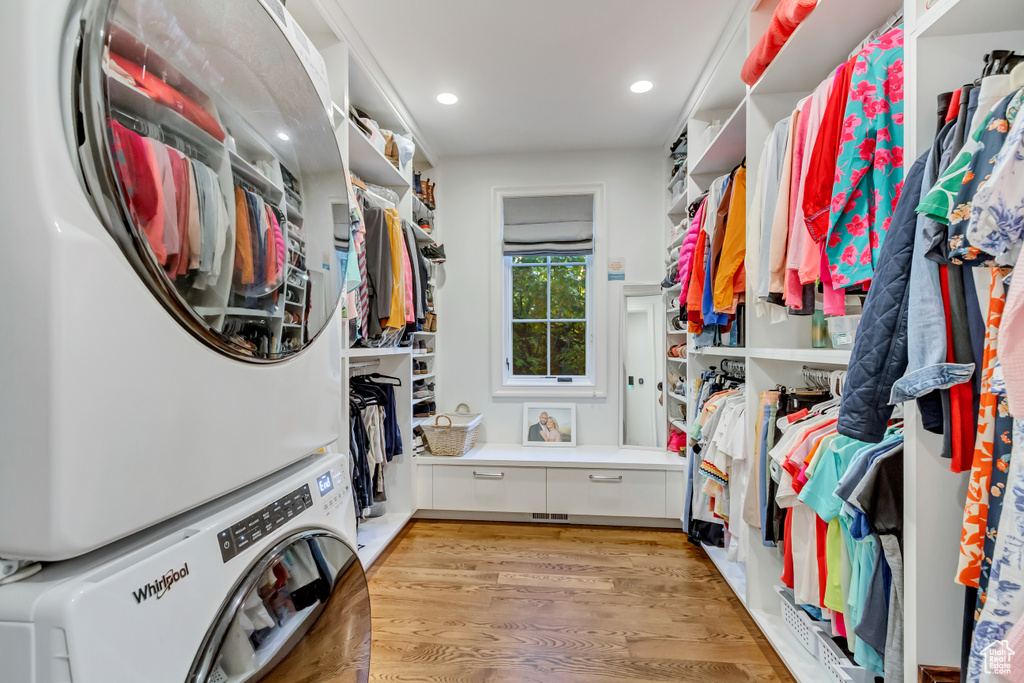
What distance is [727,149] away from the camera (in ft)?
7.30

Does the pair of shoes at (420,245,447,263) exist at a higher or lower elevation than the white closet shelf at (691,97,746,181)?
lower

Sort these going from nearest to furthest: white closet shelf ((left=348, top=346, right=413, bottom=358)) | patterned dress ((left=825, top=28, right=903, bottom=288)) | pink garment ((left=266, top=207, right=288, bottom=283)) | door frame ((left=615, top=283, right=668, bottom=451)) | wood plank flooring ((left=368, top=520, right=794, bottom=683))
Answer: pink garment ((left=266, top=207, right=288, bottom=283))
patterned dress ((left=825, top=28, right=903, bottom=288))
wood plank flooring ((left=368, top=520, right=794, bottom=683))
white closet shelf ((left=348, top=346, right=413, bottom=358))
door frame ((left=615, top=283, right=668, bottom=451))

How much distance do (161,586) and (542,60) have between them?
2.43 metres

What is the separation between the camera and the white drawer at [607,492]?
108 inches

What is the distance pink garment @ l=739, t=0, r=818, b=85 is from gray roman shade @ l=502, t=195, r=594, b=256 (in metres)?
1.65

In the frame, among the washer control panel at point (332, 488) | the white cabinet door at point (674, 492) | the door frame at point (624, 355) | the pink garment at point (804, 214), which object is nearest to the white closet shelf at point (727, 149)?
the pink garment at point (804, 214)

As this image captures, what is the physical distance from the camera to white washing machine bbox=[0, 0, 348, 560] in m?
0.41

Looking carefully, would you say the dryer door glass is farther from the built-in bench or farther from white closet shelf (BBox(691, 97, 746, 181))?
the built-in bench

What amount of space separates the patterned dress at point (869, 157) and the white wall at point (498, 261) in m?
2.11

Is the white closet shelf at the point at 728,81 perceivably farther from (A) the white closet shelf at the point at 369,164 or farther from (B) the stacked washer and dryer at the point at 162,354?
(B) the stacked washer and dryer at the point at 162,354

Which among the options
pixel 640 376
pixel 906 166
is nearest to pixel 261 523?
pixel 906 166

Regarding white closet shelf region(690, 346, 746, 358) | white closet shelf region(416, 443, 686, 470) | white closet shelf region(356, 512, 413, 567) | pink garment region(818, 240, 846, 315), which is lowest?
white closet shelf region(356, 512, 413, 567)

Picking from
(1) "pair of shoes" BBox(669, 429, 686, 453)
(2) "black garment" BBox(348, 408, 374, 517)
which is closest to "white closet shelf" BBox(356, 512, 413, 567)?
(2) "black garment" BBox(348, 408, 374, 517)

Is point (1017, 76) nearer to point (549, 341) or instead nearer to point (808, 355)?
point (808, 355)
